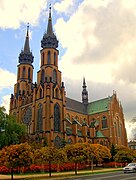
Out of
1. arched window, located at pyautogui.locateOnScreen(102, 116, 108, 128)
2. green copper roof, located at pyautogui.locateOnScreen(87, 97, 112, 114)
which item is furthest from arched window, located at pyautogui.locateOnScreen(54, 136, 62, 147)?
green copper roof, located at pyautogui.locateOnScreen(87, 97, 112, 114)

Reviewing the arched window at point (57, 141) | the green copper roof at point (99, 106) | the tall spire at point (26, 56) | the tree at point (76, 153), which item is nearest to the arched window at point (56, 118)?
the arched window at point (57, 141)

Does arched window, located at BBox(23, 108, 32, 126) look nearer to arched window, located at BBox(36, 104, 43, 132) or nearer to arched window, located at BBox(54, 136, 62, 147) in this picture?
arched window, located at BBox(36, 104, 43, 132)

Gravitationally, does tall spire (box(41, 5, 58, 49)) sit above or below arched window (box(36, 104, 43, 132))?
above

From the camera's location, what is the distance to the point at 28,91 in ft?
252

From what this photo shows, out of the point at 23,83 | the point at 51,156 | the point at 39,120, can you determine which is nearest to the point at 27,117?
the point at 39,120

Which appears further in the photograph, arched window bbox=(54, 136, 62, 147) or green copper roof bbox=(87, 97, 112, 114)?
green copper roof bbox=(87, 97, 112, 114)

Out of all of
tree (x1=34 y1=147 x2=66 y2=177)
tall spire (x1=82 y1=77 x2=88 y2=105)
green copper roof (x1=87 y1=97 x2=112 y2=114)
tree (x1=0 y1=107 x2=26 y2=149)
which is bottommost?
tree (x1=34 y1=147 x2=66 y2=177)

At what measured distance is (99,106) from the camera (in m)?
89.4

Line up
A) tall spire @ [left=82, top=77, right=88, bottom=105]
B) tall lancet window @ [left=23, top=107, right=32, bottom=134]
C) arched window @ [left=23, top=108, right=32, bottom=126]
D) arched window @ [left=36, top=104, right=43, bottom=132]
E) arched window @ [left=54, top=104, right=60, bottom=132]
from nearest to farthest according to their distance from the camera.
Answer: arched window @ [left=54, top=104, right=60, bottom=132]
arched window @ [left=36, top=104, right=43, bottom=132]
tall lancet window @ [left=23, top=107, right=32, bottom=134]
arched window @ [left=23, top=108, right=32, bottom=126]
tall spire @ [left=82, top=77, right=88, bottom=105]

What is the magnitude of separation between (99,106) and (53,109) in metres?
31.6

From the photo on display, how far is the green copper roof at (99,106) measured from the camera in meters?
86.3

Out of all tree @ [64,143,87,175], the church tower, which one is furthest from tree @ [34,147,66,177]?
the church tower

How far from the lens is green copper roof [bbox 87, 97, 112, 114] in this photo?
86.3 meters

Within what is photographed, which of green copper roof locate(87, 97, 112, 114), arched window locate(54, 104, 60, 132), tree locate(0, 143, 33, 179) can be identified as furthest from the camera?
green copper roof locate(87, 97, 112, 114)
